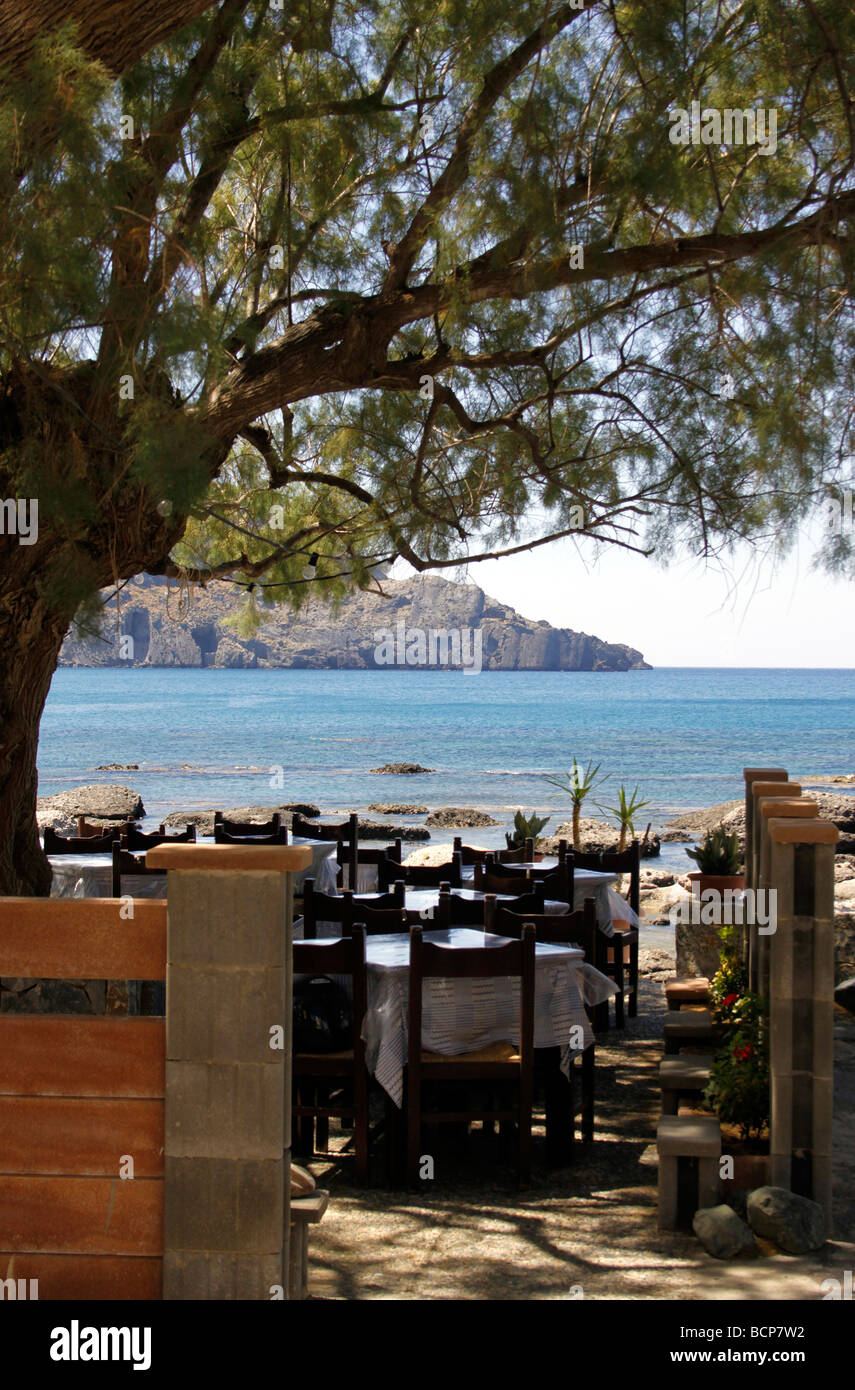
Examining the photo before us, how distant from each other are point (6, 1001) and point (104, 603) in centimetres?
170

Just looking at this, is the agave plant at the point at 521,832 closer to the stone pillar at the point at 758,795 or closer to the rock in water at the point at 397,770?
the stone pillar at the point at 758,795

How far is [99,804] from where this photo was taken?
22.4 metres

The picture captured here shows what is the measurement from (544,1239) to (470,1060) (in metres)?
0.80

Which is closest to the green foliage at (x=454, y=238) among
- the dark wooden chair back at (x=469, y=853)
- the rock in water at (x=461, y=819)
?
the dark wooden chair back at (x=469, y=853)

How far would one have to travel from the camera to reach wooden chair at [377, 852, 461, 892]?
7.40 m

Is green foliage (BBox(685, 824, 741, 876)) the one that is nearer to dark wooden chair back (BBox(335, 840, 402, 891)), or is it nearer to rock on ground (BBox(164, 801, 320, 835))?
dark wooden chair back (BBox(335, 840, 402, 891))

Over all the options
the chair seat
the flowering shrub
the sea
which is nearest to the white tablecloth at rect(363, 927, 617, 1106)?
the chair seat

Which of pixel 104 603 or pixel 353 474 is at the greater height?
pixel 353 474

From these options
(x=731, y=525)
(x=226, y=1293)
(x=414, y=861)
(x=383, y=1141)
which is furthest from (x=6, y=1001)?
(x=414, y=861)

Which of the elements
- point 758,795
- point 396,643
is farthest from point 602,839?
point 396,643

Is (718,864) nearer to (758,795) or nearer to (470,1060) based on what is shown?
(758,795)

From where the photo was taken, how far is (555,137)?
488cm

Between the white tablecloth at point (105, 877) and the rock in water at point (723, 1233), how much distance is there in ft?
11.6

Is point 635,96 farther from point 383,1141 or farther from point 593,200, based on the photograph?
point 383,1141
